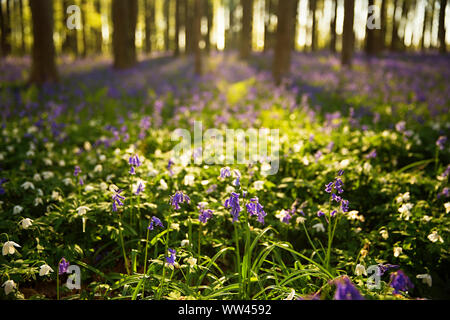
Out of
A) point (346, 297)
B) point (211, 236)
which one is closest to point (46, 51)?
point (211, 236)

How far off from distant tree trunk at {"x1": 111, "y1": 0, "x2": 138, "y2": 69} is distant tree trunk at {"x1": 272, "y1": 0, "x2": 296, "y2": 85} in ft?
26.3

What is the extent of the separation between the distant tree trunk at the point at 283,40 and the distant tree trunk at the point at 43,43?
8307 mm

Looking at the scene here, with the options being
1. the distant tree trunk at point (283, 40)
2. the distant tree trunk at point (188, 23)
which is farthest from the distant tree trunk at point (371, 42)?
the distant tree trunk at point (188, 23)

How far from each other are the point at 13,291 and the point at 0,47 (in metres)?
30.6

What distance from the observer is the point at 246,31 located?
21.9 metres

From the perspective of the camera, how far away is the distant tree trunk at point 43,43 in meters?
11.2

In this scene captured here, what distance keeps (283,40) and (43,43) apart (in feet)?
29.1

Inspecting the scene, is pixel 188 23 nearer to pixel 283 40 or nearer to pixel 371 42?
pixel 371 42

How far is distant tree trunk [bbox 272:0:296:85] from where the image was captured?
12242 millimetres

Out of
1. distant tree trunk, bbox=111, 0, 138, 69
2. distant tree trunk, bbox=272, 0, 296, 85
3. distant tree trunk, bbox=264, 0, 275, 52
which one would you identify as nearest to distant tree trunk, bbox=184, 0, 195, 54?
distant tree trunk, bbox=264, 0, 275, 52

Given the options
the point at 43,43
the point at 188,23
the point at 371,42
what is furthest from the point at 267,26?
the point at 43,43

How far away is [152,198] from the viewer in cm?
382

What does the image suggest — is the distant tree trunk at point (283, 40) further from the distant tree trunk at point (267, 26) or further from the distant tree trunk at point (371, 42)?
the distant tree trunk at point (267, 26)
